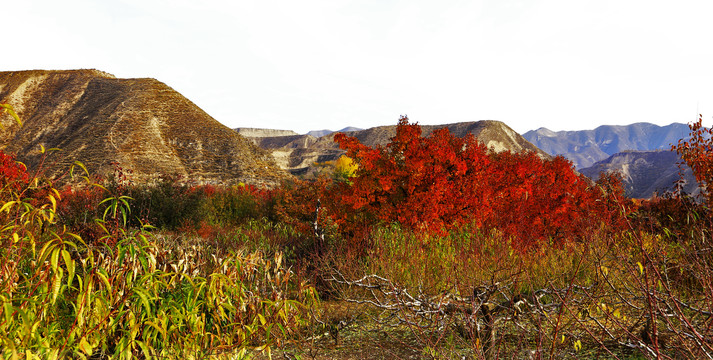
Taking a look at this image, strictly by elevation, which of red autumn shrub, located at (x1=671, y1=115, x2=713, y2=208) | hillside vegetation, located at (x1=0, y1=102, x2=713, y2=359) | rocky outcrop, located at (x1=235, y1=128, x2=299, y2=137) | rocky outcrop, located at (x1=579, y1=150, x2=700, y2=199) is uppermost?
rocky outcrop, located at (x1=235, y1=128, x2=299, y2=137)

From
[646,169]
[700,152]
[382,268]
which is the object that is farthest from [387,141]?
[646,169]

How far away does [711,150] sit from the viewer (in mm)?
6582

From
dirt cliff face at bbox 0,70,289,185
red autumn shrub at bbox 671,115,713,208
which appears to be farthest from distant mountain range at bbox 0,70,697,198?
red autumn shrub at bbox 671,115,713,208

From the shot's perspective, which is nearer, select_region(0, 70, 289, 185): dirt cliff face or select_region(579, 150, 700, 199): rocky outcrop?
select_region(0, 70, 289, 185): dirt cliff face

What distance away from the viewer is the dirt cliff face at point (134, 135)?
925 inches

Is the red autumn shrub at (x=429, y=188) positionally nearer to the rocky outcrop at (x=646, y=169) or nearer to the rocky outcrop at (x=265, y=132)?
the rocky outcrop at (x=646, y=169)

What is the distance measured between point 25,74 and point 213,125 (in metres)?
28.0

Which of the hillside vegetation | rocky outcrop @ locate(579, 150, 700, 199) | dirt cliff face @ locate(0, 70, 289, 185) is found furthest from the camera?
rocky outcrop @ locate(579, 150, 700, 199)

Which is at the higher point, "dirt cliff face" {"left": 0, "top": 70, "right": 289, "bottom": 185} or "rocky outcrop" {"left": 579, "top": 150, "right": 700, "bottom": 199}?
"dirt cliff face" {"left": 0, "top": 70, "right": 289, "bottom": 185}

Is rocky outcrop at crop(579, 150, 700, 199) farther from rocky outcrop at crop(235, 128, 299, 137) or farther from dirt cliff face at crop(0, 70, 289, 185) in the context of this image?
rocky outcrop at crop(235, 128, 299, 137)

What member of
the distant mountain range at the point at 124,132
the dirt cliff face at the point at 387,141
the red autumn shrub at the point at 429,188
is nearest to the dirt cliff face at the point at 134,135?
the distant mountain range at the point at 124,132

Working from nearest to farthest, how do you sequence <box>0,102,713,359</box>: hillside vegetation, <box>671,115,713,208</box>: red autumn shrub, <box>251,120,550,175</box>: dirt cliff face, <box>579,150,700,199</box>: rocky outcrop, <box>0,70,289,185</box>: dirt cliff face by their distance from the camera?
<box>0,102,713,359</box>: hillside vegetation → <box>671,115,713,208</box>: red autumn shrub → <box>0,70,289,185</box>: dirt cliff face → <box>251,120,550,175</box>: dirt cliff face → <box>579,150,700,199</box>: rocky outcrop

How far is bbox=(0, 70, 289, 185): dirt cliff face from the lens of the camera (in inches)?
925

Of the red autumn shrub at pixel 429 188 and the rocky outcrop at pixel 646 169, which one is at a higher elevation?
the red autumn shrub at pixel 429 188
